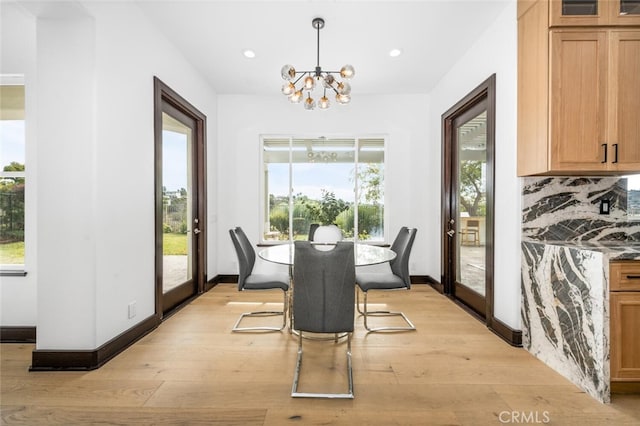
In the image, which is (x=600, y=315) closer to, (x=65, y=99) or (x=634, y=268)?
(x=634, y=268)

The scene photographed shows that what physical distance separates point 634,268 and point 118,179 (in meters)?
3.55

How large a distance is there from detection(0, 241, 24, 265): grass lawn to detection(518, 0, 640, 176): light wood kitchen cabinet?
4.36 m

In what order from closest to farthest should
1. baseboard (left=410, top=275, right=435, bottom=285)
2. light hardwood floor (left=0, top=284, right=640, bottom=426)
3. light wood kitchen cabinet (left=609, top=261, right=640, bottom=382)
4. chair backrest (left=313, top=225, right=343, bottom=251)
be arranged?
light hardwood floor (left=0, top=284, right=640, bottom=426) → light wood kitchen cabinet (left=609, top=261, right=640, bottom=382) → chair backrest (left=313, top=225, right=343, bottom=251) → baseboard (left=410, top=275, right=435, bottom=285)

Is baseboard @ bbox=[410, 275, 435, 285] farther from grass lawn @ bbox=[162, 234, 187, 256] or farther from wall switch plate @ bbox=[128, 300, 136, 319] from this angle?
wall switch plate @ bbox=[128, 300, 136, 319]

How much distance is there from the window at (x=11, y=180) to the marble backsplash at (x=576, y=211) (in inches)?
171

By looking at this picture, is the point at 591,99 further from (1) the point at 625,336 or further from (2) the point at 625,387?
(2) the point at 625,387

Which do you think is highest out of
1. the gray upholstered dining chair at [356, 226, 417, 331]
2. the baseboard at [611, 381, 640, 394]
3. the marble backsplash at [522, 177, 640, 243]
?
the marble backsplash at [522, 177, 640, 243]

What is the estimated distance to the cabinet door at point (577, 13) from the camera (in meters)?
2.18

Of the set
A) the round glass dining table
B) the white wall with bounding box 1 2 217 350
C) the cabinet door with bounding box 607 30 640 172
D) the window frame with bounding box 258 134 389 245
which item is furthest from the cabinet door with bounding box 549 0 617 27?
the white wall with bounding box 1 2 217 350

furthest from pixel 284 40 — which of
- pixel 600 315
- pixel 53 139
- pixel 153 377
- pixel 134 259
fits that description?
pixel 600 315

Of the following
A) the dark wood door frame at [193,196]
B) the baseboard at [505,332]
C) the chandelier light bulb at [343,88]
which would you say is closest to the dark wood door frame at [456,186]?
the baseboard at [505,332]

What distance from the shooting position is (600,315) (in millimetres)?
1841

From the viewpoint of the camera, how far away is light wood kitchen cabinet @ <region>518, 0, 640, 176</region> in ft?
7.13

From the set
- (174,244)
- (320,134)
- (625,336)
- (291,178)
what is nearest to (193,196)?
(174,244)
